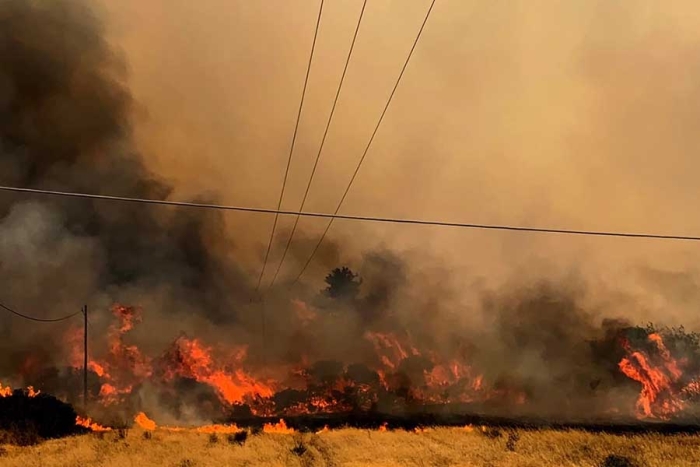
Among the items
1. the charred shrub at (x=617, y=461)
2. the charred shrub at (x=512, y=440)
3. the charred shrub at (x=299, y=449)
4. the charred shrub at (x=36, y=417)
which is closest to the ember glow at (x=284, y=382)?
the charred shrub at (x=36, y=417)

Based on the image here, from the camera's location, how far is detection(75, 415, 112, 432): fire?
7.30 meters

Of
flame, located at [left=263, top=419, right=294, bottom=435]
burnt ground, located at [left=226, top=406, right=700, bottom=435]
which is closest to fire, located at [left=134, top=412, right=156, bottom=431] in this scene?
burnt ground, located at [left=226, top=406, right=700, bottom=435]

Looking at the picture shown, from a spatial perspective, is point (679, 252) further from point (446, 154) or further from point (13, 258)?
point (13, 258)

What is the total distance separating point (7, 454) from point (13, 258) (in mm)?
2450

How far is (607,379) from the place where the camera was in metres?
8.89

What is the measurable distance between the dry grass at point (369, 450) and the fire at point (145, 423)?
4.0 inches

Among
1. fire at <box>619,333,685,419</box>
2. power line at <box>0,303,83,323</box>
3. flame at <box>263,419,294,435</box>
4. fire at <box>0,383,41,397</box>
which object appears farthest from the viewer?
fire at <box>619,333,685,419</box>

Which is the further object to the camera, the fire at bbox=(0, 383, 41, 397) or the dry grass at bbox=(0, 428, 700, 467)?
the fire at bbox=(0, 383, 41, 397)

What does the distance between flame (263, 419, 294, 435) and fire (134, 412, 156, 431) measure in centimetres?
145

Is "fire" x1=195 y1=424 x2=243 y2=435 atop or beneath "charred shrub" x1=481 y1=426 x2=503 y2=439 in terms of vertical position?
atop

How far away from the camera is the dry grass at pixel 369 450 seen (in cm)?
702

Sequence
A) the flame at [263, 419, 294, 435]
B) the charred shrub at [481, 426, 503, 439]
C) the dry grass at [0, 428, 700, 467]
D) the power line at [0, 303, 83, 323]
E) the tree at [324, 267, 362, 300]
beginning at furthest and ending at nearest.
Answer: the tree at [324, 267, 362, 300]
the charred shrub at [481, 426, 503, 439]
the flame at [263, 419, 294, 435]
the power line at [0, 303, 83, 323]
the dry grass at [0, 428, 700, 467]

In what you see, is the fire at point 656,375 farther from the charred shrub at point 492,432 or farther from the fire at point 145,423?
the fire at point 145,423

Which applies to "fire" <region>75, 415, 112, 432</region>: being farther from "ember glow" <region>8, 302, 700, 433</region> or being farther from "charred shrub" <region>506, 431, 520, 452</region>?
"charred shrub" <region>506, 431, 520, 452</region>
